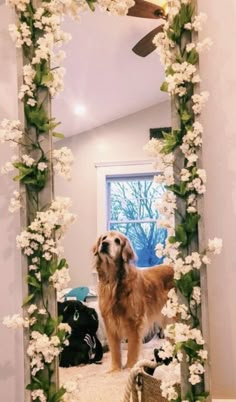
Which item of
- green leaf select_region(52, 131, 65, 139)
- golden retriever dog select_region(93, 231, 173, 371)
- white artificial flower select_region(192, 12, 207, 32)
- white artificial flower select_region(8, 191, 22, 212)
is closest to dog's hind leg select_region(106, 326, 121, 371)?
golden retriever dog select_region(93, 231, 173, 371)

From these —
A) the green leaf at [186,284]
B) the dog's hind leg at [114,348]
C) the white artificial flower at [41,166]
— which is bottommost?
the dog's hind leg at [114,348]

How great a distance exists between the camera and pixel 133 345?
1529mm

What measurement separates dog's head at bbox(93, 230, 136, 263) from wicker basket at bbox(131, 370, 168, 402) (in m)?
0.38

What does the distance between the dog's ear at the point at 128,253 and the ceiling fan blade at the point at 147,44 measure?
2.11 ft

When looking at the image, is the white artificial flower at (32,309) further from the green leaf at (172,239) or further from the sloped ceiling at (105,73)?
the sloped ceiling at (105,73)

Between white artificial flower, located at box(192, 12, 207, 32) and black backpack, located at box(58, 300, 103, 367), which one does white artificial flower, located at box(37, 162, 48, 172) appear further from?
white artificial flower, located at box(192, 12, 207, 32)

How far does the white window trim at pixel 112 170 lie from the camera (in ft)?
5.20

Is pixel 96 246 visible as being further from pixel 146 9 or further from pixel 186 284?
pixel 146 9

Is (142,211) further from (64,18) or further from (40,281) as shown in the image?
(64,18)

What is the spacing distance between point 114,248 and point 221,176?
45 centimetres

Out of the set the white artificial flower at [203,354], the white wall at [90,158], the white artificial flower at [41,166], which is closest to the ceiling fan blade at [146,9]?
the white wall at [90,158]

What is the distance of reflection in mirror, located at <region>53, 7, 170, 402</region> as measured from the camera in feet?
5.01

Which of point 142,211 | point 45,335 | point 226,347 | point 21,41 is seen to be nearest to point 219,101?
point 142,211

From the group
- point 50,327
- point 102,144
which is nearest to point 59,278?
point 50,327
